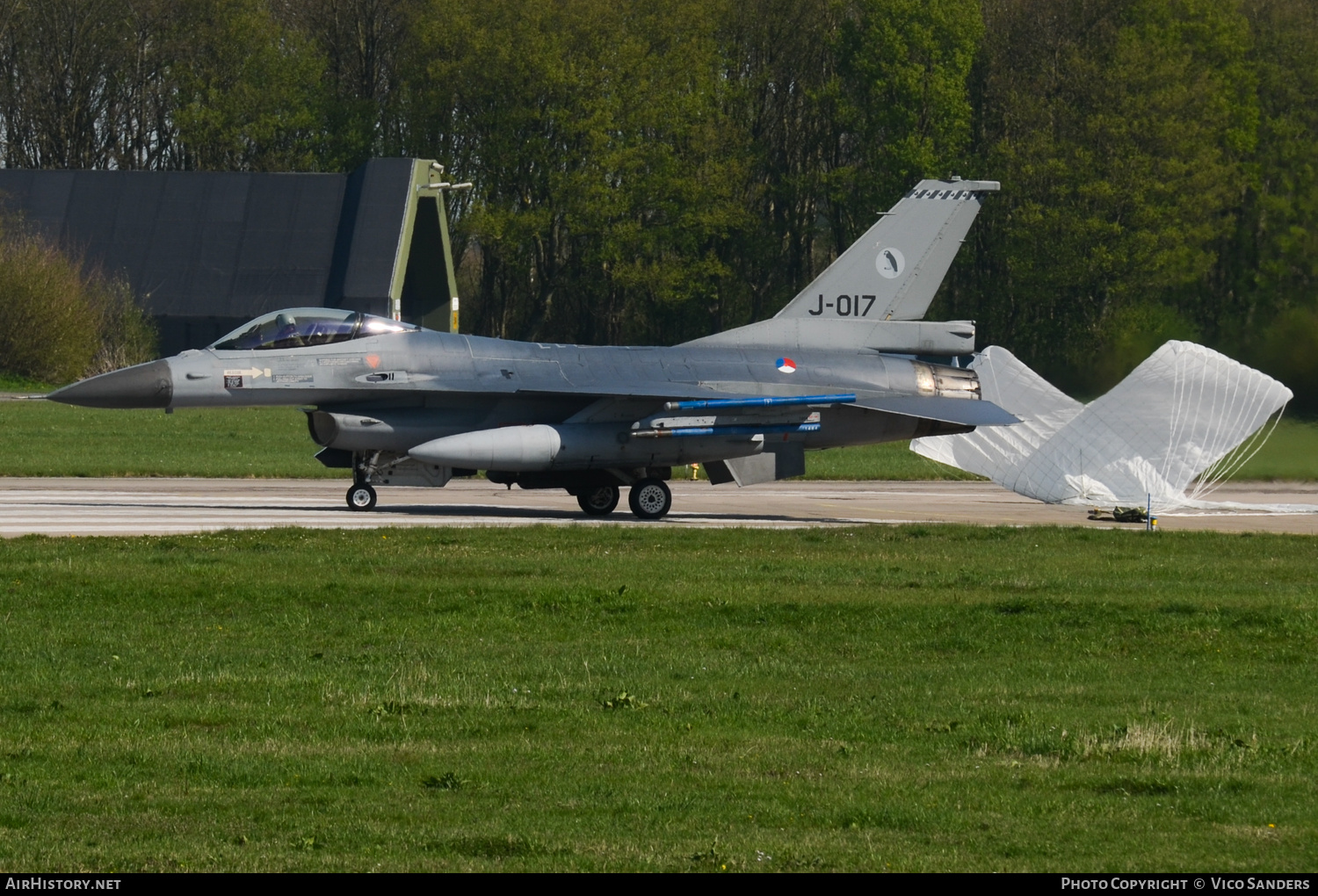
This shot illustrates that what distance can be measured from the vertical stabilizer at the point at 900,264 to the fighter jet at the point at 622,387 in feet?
0.10

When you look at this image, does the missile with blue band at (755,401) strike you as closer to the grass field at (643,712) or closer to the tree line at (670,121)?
the grass field at (643,712)

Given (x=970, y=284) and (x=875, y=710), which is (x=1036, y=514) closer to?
(x=875, y=710)

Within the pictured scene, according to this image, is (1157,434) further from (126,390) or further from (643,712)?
(643,712)

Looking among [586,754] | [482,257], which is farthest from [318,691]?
[482,257]

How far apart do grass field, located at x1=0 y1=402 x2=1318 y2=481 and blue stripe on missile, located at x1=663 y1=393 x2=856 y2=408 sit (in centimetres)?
835

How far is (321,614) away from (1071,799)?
27.0 ft

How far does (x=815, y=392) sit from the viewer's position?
2675 cm

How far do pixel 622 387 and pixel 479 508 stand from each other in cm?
389

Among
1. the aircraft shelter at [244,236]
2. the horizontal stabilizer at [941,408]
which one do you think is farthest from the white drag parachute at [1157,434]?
the aircraft shelter at [244,236]

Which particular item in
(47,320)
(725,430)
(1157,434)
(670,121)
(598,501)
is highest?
(670,121)

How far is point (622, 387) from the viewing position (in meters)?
25.7

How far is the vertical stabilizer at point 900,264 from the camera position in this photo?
27594 mm

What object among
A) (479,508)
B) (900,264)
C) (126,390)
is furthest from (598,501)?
(126,390)
